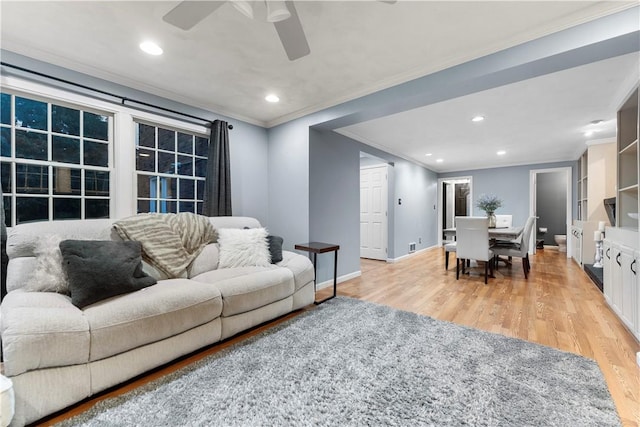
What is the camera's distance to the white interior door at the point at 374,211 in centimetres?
585

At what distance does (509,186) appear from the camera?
22.9ft

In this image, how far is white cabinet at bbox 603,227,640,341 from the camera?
7.26ft

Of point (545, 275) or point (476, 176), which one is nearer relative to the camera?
point (545, 275)

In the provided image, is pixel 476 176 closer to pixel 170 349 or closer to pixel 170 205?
pixel 170 205

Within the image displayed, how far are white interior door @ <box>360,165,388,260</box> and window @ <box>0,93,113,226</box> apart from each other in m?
4.63

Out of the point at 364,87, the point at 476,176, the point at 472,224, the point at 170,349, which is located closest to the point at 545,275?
the point at 472,224

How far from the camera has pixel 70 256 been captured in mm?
1810

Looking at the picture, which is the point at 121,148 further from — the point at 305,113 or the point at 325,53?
the point at 325,53

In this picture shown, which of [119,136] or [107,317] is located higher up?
[119,136]

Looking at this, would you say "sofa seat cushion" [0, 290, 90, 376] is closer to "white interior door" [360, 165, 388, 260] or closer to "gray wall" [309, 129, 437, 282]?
"gray wall" [309, 129, 437, 282]

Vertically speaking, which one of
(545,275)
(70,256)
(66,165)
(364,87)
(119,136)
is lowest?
(545,275)

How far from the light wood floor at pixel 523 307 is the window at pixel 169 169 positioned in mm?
1954

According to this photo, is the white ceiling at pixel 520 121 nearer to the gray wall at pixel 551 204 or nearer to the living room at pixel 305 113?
the living room at pixel 305 113

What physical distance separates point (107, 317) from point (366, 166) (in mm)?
5366
